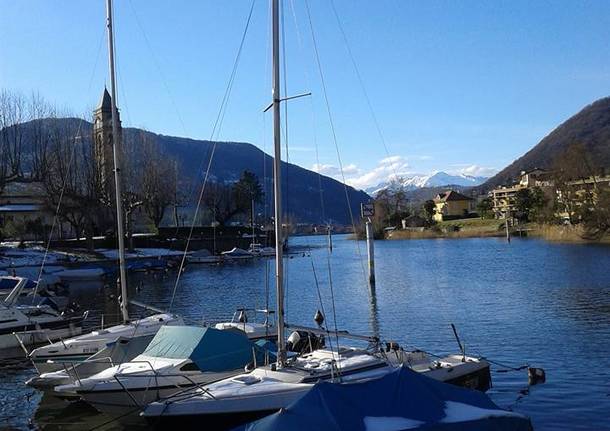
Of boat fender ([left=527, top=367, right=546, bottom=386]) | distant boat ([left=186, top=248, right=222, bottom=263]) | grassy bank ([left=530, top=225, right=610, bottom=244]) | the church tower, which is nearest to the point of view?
boat fender ([left=527, top=367, right=546, bottom=386])

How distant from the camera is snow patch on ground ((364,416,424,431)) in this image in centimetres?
1090

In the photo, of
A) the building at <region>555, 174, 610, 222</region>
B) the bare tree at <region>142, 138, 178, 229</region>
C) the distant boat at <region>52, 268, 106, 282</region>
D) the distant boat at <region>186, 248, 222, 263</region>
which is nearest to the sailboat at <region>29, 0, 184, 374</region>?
the distant boat at <region>52, 268, 106, 282</region>

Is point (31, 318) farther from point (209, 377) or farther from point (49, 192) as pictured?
point (49, 192)

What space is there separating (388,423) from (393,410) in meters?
0.50

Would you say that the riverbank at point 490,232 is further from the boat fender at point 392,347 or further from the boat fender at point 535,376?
the boat fender at point 392,347

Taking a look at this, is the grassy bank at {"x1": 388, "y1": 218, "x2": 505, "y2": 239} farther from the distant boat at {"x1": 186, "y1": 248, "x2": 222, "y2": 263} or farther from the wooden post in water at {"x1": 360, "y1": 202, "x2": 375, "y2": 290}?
the wooden post in water at {"x1": 360, "y1": 202, "x2": 375, "y2": 290}

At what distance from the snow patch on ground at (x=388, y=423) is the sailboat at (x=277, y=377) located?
1.56 meters

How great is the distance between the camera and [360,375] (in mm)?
15695

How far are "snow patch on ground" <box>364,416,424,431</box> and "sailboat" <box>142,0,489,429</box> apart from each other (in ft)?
5.12

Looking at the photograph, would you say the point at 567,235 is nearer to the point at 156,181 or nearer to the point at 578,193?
the point at 578,193

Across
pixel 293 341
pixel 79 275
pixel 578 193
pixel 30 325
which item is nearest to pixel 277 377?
pixel 293 341

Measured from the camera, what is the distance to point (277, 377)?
50.0 feet

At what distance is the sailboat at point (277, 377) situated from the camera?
46.3 ft

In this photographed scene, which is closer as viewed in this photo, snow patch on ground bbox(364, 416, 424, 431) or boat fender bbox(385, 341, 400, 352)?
snow patch on ground bbox(364, 416, 424, 431)
